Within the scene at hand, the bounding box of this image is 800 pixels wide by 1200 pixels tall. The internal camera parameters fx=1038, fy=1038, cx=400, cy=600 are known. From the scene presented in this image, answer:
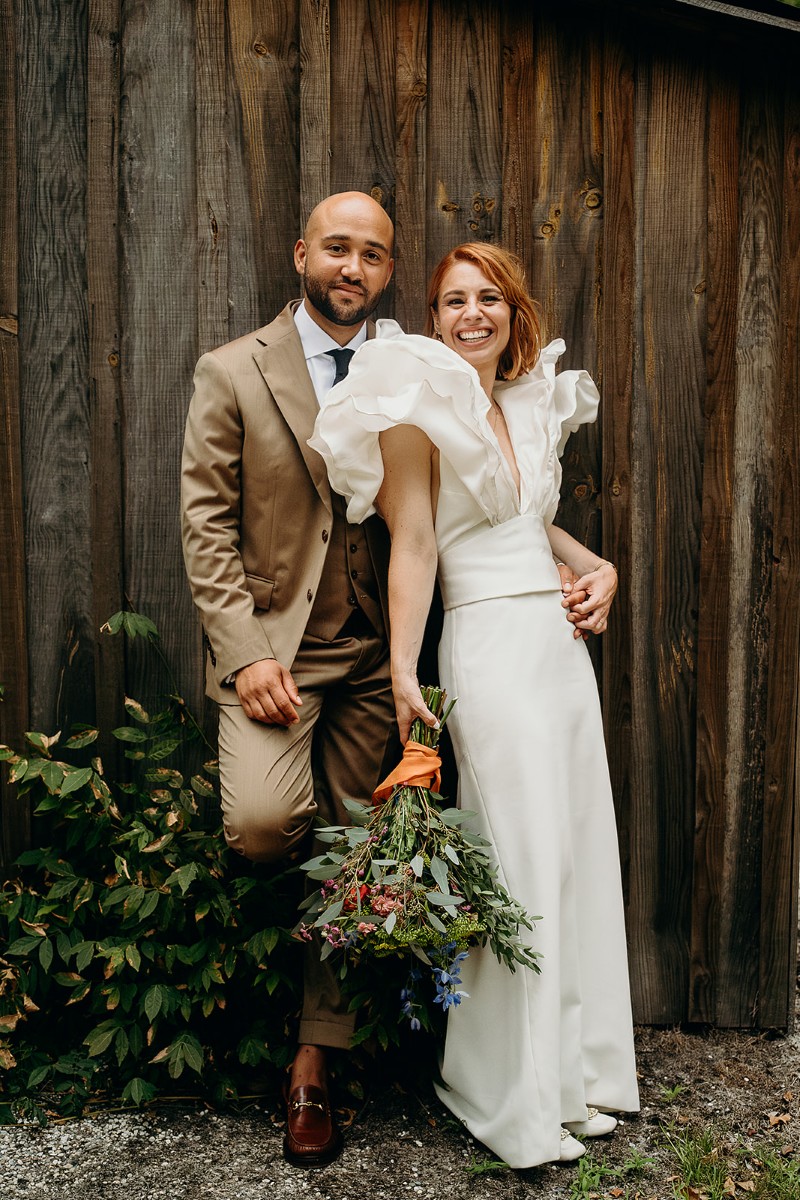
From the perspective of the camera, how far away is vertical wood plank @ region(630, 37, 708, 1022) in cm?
326

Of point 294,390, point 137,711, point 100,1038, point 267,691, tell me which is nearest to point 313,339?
point 294,390

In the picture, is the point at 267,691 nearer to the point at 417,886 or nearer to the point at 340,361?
the point at 417,886

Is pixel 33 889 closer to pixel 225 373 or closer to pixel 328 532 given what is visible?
pixel 328 532

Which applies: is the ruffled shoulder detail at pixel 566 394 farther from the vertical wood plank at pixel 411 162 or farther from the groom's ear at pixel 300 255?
the groom's ear at pixel 300 255

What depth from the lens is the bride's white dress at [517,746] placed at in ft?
8.76

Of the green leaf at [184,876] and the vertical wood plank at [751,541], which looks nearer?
the green leaf at [184,876]

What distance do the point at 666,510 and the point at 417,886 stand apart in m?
1.57

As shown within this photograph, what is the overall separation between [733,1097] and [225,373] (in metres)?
2.56

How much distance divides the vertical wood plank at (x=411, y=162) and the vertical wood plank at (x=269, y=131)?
316 millimetres

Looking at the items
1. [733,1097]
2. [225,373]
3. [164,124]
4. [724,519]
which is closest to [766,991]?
[733,1097]

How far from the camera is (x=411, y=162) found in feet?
10.5

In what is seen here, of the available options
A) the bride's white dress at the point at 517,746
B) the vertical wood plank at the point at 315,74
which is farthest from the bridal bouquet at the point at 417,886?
the vertical wood plank at the point at 315,74

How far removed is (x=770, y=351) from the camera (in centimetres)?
331

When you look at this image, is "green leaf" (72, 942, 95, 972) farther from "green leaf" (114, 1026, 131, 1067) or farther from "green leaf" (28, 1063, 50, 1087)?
"green leaf" (28, 1063, 50, 1087)
